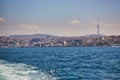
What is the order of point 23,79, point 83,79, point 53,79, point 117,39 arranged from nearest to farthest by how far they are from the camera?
point 23,79
point 53,79
point 83,79
point 117,39

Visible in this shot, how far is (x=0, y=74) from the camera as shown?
21891mm

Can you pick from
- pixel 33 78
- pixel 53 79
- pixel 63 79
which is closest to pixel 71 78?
pixel 63 79

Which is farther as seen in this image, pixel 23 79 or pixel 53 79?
pixel 53 79

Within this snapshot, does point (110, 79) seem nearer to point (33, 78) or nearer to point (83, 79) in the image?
point (83, 79)

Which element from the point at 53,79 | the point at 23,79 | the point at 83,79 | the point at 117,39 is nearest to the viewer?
the point at 23,79

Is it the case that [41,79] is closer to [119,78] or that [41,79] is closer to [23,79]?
[23,79]

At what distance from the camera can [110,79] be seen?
72.2 feet

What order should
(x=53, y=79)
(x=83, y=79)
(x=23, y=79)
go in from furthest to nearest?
1. (x=83, y=79)
2. (x=53, y=79)
3. (x=23, y=79)

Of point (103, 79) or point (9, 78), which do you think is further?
point (103, 79)

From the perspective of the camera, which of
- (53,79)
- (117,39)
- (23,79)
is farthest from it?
(117,39)

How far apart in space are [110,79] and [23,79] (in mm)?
7035

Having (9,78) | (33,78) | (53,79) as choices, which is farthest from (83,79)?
(9,78)

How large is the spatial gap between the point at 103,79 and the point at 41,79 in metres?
5.12

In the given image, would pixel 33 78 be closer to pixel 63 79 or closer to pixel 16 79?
pixel 16 79
